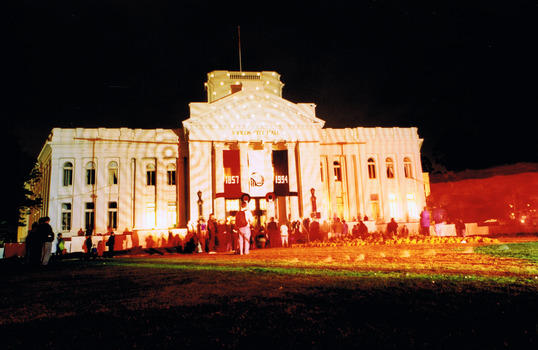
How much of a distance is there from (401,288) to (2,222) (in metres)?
32.2

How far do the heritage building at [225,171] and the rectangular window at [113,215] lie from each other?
0.30 ft

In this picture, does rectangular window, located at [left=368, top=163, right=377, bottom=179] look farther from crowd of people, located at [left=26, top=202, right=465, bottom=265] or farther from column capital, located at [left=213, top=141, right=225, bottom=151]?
column capital, located at [left=213, top=141, right=225, bottom=151]

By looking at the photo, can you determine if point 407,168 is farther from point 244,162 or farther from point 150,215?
point 150,215

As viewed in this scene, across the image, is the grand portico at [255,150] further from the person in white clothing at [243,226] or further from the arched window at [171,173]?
the person in white clothing at [243,226]

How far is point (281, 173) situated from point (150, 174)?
1254 cm

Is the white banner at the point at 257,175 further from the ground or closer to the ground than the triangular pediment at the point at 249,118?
closer to the ground

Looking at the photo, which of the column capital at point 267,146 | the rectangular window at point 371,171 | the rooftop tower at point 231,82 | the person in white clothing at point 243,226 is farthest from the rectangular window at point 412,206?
the person in white clothing at point 243,226

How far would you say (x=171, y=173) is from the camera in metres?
33.0

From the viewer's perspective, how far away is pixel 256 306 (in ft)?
14.9

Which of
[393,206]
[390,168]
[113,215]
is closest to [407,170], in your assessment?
[390,168]

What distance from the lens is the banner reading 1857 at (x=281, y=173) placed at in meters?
27.5

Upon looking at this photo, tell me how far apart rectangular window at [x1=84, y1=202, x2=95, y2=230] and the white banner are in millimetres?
14093

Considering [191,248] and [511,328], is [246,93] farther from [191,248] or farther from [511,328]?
[511,328]

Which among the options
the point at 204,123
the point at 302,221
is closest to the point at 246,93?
the point at 204,123
